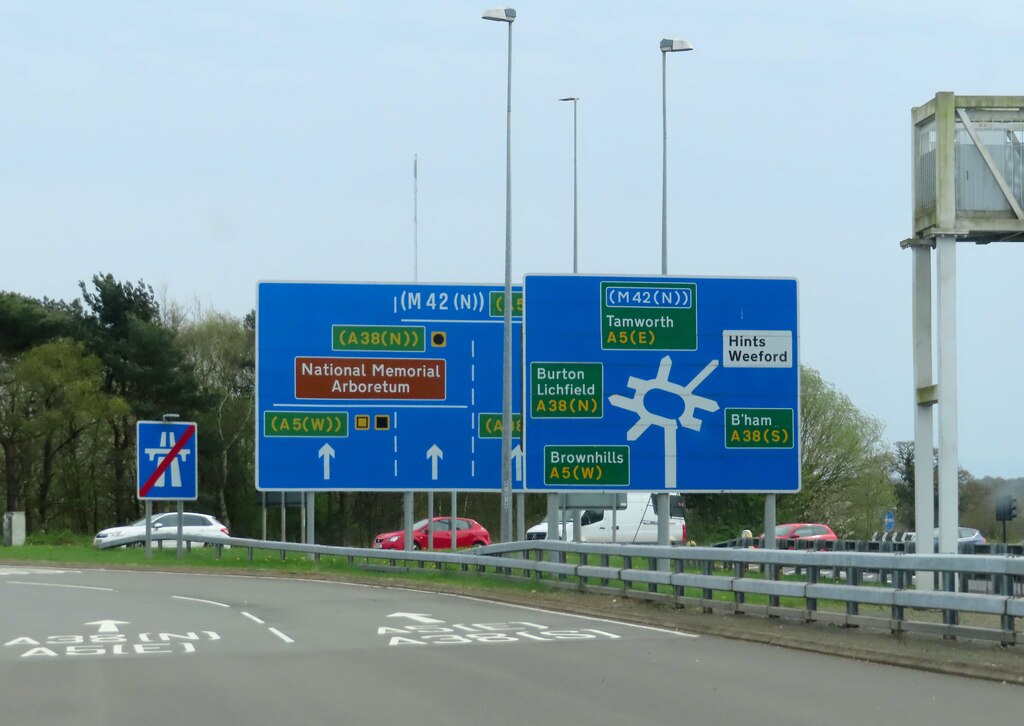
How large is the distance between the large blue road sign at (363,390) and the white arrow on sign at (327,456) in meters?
0.02

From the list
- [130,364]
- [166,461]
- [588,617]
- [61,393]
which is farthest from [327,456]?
[130,364]

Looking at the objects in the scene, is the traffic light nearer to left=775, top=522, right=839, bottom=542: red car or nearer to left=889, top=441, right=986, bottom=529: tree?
left=775, top=522, right=839, bottom=542: red car

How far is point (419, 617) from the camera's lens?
19578 mm

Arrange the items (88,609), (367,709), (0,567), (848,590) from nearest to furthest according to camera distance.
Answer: (367,709)
(848,590)
(88,609)
(0,567)

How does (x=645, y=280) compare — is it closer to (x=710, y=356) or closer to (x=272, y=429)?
(x=710, y=356)

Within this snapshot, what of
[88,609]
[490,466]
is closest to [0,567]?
[490,466]

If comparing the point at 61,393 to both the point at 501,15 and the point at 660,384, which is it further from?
the point at 660,384

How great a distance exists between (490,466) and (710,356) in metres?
6.43

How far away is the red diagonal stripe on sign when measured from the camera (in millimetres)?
34656

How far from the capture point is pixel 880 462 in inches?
2943

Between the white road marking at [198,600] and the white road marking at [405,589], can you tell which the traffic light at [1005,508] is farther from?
the white road marking at [198,600]

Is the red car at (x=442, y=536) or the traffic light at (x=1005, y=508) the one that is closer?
the traffic light at (x=1005, y=508)

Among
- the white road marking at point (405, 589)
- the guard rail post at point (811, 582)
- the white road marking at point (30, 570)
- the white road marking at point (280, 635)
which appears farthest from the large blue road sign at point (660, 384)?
the white road marking at point (30, 570)

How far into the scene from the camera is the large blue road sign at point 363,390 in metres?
31.5
